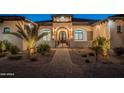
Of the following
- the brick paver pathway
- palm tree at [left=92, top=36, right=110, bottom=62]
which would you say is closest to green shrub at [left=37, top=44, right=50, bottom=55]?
the brick paver pathway

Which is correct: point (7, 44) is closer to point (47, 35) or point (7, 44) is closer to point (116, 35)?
point (47, 35)

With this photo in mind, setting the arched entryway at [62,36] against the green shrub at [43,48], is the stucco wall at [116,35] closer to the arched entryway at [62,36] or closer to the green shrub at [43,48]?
the arched entryway at [62,36]

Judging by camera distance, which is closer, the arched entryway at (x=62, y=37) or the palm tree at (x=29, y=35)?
the palm tree at (x=29, y=35)

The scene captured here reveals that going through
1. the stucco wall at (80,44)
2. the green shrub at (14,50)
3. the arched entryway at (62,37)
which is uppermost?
the arched entryway at (62,37)

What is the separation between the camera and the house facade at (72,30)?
668 cm

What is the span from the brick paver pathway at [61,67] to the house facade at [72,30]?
48 centimetres

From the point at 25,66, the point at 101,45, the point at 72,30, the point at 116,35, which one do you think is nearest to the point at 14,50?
the point at 25,66

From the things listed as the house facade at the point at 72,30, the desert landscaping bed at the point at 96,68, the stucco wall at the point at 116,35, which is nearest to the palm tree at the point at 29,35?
the house facade at the point at 72,30

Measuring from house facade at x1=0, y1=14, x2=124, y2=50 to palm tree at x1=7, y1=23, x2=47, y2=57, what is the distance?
0.36ft

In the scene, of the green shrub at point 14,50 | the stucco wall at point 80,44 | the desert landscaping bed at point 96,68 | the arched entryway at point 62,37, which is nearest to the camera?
the desert landscaping bed at point 96,68

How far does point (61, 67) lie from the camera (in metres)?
6.47

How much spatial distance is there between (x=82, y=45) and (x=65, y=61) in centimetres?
82

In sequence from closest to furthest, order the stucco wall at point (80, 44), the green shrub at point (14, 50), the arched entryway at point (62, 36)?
the green shrub at point (14, 50), the stucco wall at point (80, 44), the arched entryway at point (62, 36)
